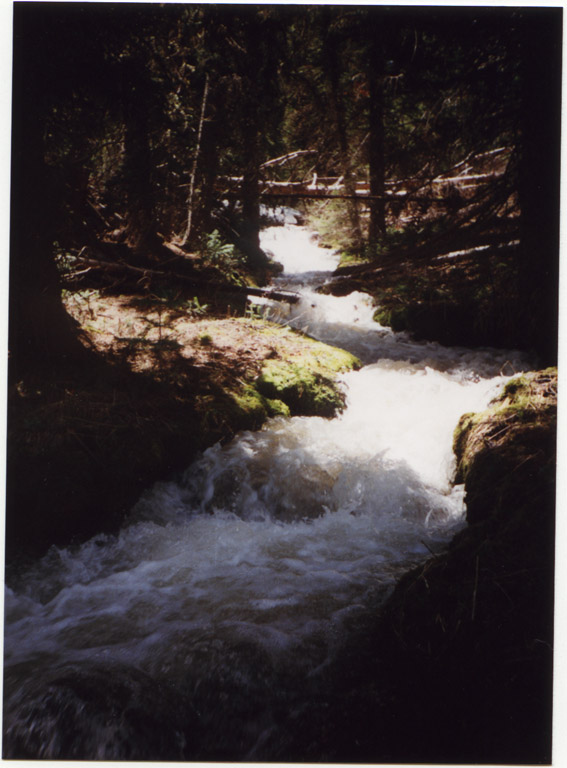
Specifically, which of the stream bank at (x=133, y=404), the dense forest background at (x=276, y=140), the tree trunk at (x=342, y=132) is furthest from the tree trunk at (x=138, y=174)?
the tree trunk at (x=342, y=132)

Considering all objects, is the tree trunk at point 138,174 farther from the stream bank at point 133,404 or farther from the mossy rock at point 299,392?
the mossy rock at point 299,392

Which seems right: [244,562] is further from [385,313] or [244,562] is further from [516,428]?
[385,313]

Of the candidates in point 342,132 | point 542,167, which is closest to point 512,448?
point 542,167

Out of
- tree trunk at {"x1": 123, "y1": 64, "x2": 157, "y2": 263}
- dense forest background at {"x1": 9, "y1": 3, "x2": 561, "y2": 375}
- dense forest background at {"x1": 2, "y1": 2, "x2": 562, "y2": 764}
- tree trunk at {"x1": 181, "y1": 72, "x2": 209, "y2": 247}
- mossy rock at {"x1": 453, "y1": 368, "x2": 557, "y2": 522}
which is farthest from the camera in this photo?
tree trunk at {"x1": 181, "y1": 72, "x2": 209, "y2": 247}

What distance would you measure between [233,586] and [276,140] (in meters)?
3.79

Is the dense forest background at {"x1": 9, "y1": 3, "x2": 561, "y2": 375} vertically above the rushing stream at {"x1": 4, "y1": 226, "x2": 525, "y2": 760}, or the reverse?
the dense forest background at {"x1": 9, "y1": 3, "x2": 561, "y2": 375}

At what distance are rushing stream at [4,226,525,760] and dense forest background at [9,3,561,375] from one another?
4.80 ft

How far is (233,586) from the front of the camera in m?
2.55

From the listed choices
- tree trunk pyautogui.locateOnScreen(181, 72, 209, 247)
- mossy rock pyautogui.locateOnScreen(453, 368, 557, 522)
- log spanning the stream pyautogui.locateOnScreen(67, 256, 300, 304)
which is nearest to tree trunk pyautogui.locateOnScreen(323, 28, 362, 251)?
tree trunk pyautogui.locateOnScreen(181, 72, 209, 247)

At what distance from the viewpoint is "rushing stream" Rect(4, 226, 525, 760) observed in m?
1.86

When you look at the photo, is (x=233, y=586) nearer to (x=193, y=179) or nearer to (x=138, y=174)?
(x=138, y=174)

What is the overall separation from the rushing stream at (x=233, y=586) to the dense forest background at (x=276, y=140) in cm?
146

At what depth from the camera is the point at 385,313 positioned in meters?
5.72

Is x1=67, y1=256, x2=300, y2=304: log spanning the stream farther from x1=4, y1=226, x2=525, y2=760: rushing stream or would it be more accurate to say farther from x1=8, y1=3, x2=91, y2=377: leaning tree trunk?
x1=4, y1=226, x2=525, y2=760: rushing stream
